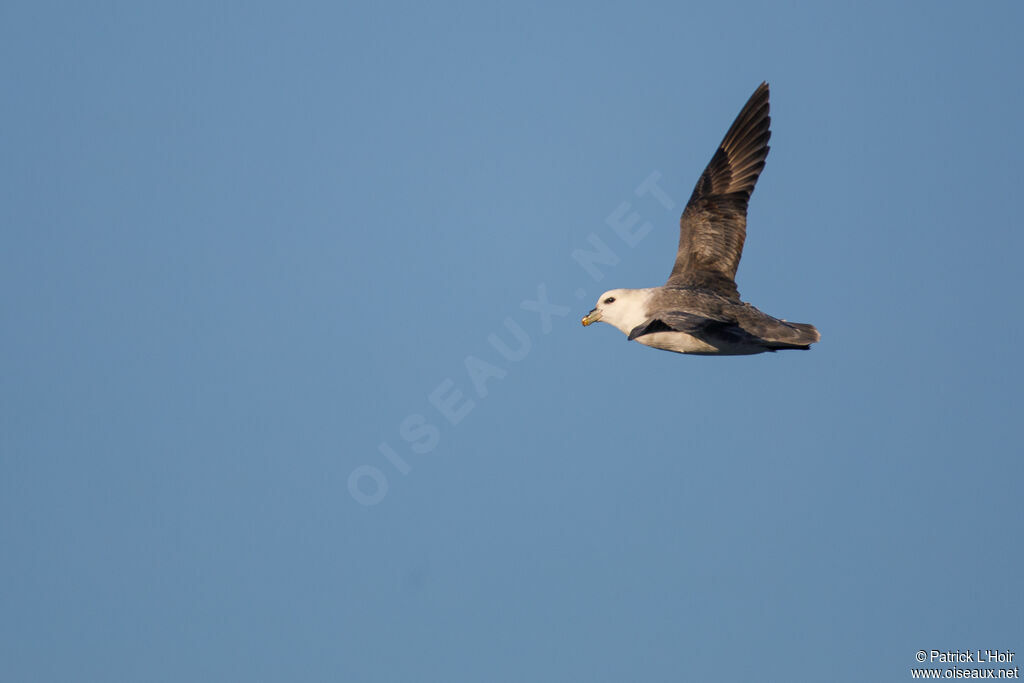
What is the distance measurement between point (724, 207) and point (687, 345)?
3977 millimetres

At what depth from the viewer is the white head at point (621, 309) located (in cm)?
2041

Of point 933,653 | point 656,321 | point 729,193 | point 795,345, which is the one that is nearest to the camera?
point 656,321

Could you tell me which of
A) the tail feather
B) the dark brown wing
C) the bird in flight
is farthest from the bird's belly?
the dark brown wing

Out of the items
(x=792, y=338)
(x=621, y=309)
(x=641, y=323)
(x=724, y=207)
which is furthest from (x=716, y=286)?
(x=792, y=338)

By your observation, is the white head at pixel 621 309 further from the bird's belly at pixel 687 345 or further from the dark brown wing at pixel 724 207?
the dark brown wing at pixel 724 207

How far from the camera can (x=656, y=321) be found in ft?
56.1

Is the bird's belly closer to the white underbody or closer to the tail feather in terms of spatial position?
the white underbody

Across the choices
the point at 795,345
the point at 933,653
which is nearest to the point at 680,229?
the point at 795,345

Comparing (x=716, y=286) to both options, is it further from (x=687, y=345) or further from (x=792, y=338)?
(x=792, y=338)

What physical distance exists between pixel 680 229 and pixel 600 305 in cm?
235

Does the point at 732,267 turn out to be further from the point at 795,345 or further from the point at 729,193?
the point at 795,345

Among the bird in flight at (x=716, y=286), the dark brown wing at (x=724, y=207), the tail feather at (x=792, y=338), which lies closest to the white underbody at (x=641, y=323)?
the bird in flight at (x=716, y=286)

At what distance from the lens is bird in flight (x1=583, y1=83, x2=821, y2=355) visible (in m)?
18.6

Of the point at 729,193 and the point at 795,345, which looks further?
the point at 729,193
